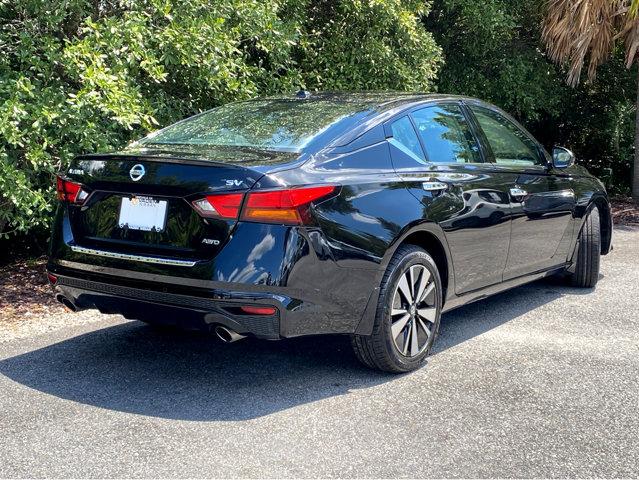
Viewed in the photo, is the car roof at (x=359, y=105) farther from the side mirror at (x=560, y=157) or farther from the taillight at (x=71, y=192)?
the taillight at (x=71, y=192)

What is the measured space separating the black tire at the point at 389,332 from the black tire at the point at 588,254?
2.51 m

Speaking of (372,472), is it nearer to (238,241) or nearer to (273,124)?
(238,241)

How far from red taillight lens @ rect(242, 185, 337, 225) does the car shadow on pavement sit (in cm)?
94

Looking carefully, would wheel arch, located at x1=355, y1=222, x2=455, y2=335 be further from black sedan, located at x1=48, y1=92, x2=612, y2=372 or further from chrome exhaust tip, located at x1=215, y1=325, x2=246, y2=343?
chrome exhaust tip, located at x1=215, y1=325, x2=246, y2=343

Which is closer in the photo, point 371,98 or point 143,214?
point 143,214

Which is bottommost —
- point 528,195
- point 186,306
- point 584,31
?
point 186,306

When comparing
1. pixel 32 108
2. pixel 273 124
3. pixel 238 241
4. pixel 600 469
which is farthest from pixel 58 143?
pixel 600 469

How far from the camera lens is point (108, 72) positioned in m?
6.32

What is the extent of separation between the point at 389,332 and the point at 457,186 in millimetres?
1093

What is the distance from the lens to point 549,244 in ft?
20.0

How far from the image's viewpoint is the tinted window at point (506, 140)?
563cm

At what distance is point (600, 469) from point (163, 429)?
1.91 meters

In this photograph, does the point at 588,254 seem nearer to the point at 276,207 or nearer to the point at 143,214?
the point at 276,207

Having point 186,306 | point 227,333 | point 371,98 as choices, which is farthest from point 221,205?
point 371,98
